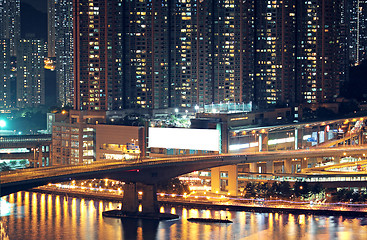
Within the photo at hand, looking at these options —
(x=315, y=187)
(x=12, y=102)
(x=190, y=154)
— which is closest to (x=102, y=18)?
(x=190, y=154)

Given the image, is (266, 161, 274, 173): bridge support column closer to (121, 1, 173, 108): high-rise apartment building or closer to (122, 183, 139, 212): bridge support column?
(122, 183, 139, 212): bridge support column

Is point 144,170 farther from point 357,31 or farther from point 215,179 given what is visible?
point 357,31

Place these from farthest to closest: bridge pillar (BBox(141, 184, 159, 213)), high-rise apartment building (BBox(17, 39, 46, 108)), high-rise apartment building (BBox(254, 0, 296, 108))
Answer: high-rise apartment building (BBox(17, 39, 46, 108))
high-rise apartment building (BBox(254, 0, 296, 108))
bridge pillar (BBox(141, 184, 159, 213))

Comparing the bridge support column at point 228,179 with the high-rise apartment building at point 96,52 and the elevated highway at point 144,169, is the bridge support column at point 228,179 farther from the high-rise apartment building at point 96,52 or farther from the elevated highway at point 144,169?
the high-rise apartment building at point 96,52

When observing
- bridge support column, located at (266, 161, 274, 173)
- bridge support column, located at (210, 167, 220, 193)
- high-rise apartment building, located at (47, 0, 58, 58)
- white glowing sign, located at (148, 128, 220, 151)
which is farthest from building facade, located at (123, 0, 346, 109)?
high-rise apartment building, located at (47, 0, 58, 58)

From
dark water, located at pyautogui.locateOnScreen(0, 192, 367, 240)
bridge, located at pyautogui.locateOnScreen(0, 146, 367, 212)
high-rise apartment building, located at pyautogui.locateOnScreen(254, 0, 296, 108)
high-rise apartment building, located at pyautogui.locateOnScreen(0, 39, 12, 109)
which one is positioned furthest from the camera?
high-rise apartment building, located at pyautogui.locateOnScreen(0, 39, 12, 109)
